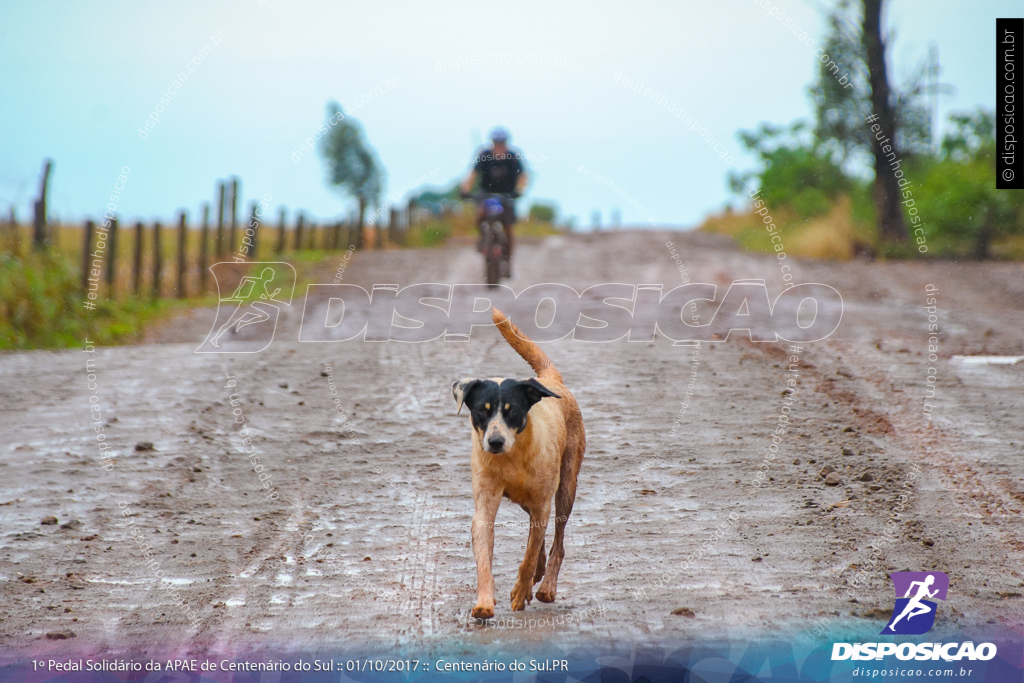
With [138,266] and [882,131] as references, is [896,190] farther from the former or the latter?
[138,266]

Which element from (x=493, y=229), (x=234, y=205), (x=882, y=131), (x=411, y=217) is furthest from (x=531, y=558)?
(x=411, y=217)

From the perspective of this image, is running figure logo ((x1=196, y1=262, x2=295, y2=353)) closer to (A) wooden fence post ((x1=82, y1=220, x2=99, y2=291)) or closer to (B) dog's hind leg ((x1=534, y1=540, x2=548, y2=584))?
(A) wooden fence post ((x1=82, y1=220, x2=99, y2=291))

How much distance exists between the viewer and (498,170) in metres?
12.3

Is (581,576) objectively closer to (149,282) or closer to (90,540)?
(90,540)

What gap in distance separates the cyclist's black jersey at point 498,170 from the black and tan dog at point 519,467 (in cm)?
730

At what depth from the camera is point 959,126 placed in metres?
26.8

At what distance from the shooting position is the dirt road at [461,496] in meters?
Answer: 5.00

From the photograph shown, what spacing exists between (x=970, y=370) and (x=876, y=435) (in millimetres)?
2826

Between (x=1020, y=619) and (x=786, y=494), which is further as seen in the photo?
(x=786, y=494)

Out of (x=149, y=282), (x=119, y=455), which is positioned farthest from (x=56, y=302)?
(x=119, y=455)

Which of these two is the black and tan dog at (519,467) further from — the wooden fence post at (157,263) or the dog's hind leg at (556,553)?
the wooden fence post at (157,263)

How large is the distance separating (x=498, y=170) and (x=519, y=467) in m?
8.20

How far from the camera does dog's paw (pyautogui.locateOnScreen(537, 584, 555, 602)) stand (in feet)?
15.5

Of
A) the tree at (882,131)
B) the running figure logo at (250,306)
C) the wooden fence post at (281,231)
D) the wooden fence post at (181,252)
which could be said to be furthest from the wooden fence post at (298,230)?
the tree at (882,131)
